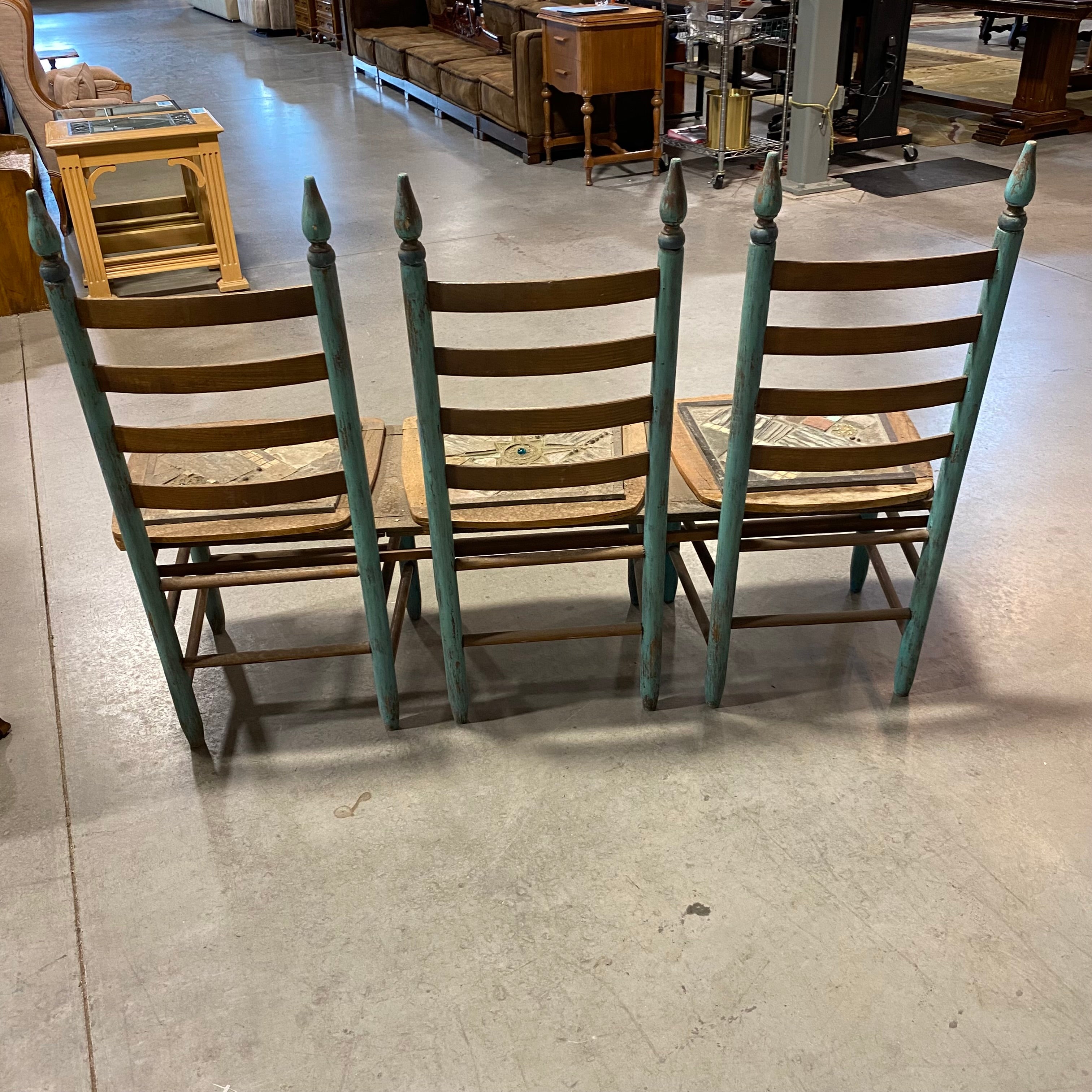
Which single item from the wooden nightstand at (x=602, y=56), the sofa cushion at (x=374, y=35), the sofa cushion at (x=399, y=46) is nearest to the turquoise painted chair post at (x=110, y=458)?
the wooden nightstand at (x=602, y=56)

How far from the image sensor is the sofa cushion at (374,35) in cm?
907

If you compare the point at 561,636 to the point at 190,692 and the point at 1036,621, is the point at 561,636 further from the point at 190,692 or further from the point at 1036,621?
the point at 1036,621

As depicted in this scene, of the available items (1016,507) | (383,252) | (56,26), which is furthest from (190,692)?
(56,26)

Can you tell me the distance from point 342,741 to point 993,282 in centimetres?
161

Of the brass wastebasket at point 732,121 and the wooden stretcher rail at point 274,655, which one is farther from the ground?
the brass wastebasket at point 732,121

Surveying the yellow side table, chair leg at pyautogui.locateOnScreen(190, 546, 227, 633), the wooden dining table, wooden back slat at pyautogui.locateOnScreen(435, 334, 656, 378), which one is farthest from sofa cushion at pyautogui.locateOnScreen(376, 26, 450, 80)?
wooden back slat at pyautogui.locateOnScreen(435, 334, 656, 378)

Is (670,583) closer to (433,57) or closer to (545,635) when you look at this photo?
(545,635)

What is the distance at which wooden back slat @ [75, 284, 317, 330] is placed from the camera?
169 cm

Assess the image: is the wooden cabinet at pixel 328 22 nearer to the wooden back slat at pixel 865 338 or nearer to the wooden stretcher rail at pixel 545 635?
the wooden stretcher rail at pixel 545 635

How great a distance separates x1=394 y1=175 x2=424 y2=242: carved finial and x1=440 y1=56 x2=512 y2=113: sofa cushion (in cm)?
610

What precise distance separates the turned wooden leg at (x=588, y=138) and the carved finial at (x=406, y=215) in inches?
186

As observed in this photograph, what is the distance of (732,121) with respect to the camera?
6.12m

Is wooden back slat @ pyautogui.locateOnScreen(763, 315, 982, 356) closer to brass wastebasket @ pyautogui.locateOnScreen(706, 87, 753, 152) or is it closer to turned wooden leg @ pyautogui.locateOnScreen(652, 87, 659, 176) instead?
brass wastebasket @ pyautogui.locateOnScreen(706, 87, 753, 152)

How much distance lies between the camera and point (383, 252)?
17.5ft
